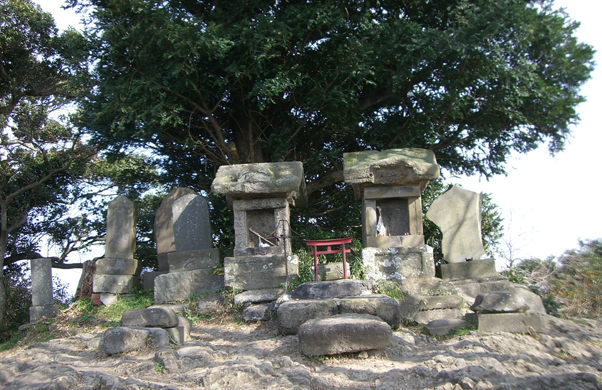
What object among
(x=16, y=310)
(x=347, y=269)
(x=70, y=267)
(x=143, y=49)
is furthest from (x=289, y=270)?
(x=70, y=267)

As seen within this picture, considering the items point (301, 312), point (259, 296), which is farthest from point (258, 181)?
point (301, 312)

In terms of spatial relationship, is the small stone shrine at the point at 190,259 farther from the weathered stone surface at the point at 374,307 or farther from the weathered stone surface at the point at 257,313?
the weathered stone surface at the point at 374,307

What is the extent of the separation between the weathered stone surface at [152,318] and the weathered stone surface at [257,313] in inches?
45.6

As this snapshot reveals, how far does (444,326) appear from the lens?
5.94 meters

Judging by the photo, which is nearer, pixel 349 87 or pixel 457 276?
pixel 457 276

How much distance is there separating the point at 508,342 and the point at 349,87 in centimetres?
619

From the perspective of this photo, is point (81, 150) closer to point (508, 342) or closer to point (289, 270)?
point (289, 270)

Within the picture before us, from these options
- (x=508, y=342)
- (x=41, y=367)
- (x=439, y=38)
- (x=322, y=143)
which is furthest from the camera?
(x=322, y=143)

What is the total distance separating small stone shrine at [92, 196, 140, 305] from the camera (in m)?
8.79

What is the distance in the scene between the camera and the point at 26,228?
12609 millimetres

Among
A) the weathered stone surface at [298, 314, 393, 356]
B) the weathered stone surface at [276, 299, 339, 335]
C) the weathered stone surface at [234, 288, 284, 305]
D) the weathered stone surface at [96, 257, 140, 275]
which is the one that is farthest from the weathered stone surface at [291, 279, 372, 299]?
the weathered stone surface at [96, 257, 140, 275]

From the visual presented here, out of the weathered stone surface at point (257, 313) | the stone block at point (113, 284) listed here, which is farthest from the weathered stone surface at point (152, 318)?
the stone block at point (113, 284)

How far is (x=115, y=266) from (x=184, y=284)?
6.55ft

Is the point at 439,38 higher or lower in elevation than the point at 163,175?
higher
